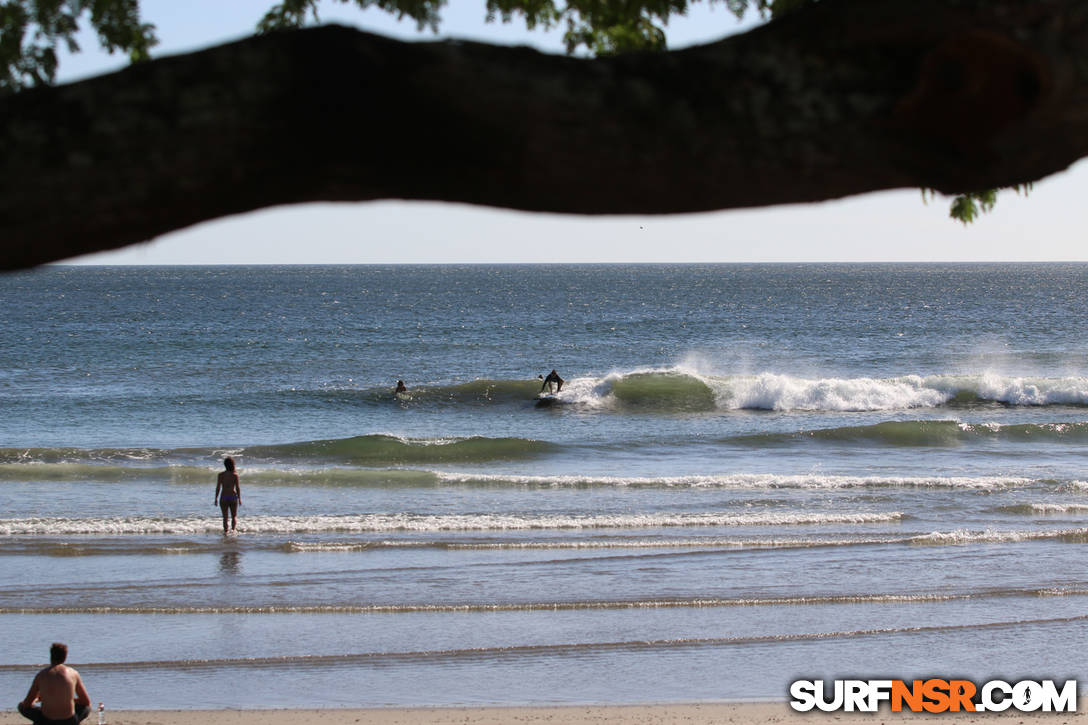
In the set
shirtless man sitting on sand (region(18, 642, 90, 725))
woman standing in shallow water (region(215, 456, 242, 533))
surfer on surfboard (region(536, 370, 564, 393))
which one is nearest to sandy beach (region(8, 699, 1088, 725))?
shirtless man sitting on sand (region(18, 642, 90, 725))

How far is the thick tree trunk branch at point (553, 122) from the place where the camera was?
2.94 metres

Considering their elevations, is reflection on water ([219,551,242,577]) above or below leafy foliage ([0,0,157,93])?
below

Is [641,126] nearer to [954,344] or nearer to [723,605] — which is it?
[723,605]

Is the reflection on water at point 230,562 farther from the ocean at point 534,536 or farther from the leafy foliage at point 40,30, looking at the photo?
the leafy foliage at point 40,30

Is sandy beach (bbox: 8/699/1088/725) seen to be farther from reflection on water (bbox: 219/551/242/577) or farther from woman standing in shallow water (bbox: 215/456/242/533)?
woman standing in shallow water (bbox: 215/456/242/533)

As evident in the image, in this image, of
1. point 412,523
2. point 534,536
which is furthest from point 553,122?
point 412,523

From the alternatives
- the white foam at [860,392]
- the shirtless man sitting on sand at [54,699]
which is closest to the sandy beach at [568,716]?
the shirtless man sitting on sand at [54,699]

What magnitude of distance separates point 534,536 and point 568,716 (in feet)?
24.2

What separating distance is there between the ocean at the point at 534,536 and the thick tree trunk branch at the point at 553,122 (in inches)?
48.0

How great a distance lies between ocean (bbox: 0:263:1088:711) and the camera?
1081cm

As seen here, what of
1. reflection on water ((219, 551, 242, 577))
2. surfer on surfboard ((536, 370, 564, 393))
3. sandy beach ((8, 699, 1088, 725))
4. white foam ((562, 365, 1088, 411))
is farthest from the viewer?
surfer on surfboard ((536, 370, 564, 393))

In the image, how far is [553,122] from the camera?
3.04 m

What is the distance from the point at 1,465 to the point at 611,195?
24.3m

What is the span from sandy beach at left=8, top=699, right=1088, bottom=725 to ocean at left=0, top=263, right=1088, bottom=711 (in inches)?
12.1
